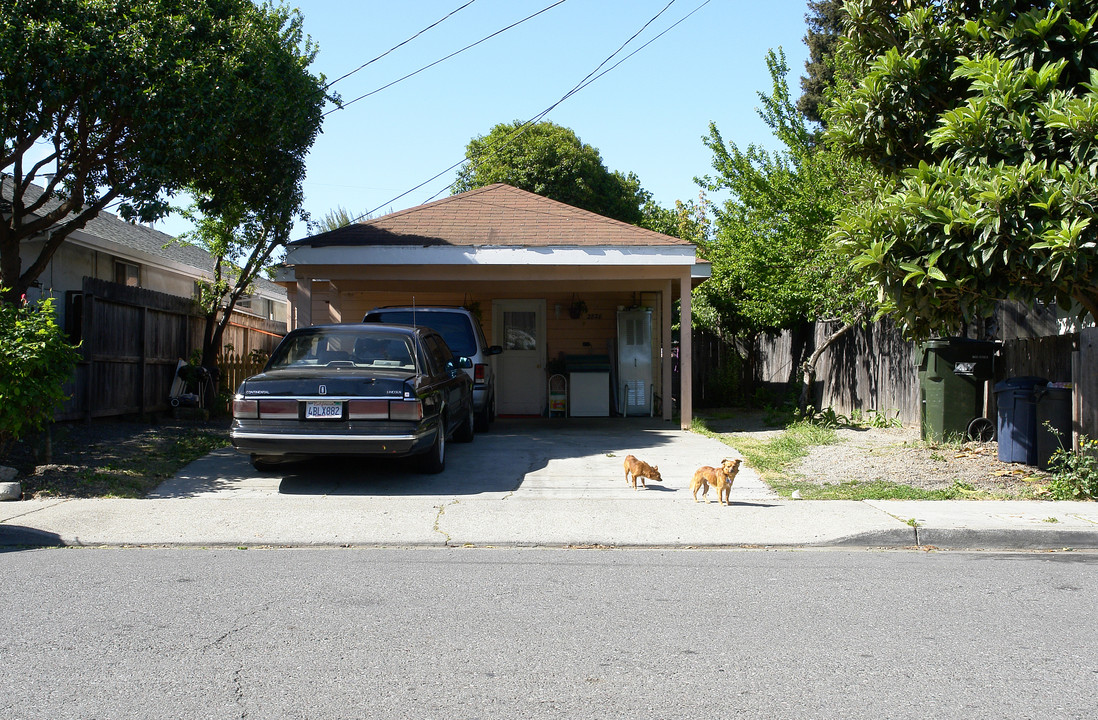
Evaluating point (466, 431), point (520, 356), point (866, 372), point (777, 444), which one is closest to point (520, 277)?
point (466, 431)

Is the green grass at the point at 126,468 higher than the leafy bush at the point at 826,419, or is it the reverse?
the leafy bush at the point at 826,419

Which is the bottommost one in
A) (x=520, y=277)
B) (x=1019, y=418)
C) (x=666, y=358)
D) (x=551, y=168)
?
(x=1019, y=418)

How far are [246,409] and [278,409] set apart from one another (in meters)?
0.33

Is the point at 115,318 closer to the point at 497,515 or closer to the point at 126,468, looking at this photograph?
the point at 126,468

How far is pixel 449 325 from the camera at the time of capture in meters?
13.2

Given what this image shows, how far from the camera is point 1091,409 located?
28.1ft

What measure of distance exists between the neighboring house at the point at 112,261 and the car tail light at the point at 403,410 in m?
4.39

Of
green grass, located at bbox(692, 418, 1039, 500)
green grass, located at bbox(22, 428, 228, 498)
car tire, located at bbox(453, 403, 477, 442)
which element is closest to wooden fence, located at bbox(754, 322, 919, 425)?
green grass, located at bbox(692, 418, 1039, 500)

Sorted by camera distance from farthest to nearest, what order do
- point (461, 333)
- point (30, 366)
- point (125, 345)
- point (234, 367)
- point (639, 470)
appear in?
point (234, 367) < point (125, 345) < point (461, 333) < point (639, 470) < point (30, 366)

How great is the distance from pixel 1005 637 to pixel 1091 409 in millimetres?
5124

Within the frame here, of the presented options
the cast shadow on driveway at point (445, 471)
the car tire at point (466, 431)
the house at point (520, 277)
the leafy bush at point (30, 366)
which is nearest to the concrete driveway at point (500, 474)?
the cast shadow on driveway at point (445, 471)

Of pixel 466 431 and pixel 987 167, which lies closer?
pixel 987 167

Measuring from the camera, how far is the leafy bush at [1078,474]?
829 centimetres

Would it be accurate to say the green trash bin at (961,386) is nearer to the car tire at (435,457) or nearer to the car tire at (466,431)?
the car tire at (466,431)
